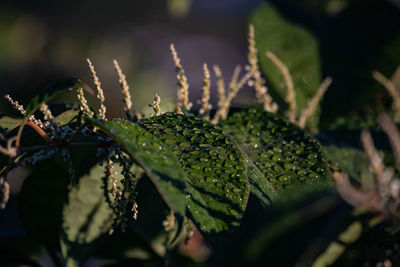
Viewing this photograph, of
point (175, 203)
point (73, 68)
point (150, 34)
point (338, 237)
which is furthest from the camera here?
point (150, 34)

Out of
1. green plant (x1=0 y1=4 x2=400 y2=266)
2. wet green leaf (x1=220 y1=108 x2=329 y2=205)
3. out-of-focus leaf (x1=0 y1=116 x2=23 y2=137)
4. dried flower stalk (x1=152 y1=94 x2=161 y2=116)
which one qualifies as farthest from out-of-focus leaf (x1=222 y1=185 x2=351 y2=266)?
out-of-focus leaf (x1=0 y1=116 x2=23 y2=137)

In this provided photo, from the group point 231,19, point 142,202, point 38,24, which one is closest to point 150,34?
point 231,19

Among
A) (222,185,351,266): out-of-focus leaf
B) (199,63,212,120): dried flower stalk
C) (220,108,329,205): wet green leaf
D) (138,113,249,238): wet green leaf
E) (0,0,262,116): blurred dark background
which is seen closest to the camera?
(222,185,351,266): out-of-focus leaf

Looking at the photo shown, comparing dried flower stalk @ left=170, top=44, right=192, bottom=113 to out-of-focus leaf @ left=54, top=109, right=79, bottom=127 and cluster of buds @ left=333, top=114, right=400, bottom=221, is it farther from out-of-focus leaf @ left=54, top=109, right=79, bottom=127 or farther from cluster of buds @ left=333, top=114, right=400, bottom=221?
cluster of buds @ left=333, top=114, right=400, bottom=221

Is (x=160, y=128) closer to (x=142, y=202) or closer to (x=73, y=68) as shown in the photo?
(x=142, y=202)

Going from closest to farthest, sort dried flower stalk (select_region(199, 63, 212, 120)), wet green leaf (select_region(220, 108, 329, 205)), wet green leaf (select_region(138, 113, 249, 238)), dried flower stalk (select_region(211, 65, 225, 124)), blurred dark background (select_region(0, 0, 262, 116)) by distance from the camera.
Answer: wet green leaf (select_region(138, 113, 249, 238))
wet green leaf (select_region(220, 108, 329, 205))
dried flower stalk (select_region(199, 63, 212, 120))
dried flower stalk (select_region(211, 65, 225, 124))
blurred dark background (select_region(0, 0, 262, 116))

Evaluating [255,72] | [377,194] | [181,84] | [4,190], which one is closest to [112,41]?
→ [255,72]

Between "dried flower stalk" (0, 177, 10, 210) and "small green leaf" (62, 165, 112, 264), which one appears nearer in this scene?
"dried flower stalk" (0, 177, 10, 210)
